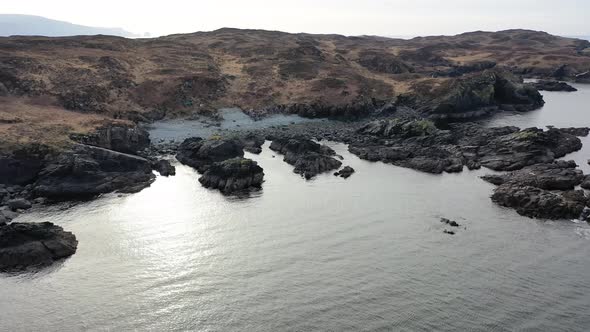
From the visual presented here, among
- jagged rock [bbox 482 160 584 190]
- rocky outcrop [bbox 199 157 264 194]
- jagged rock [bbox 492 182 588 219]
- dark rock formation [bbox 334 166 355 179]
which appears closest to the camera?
jagged rock [bbox 492 182 588 219]

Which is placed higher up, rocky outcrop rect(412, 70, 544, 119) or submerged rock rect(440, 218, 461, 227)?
rocky outcrop rect(412, 70, 544, 119)

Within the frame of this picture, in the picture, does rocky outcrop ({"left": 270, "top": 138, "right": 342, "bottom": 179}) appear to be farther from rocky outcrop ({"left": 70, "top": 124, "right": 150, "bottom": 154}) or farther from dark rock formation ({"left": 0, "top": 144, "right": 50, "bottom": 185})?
dark rock formation ({"left": 0, "top": 144, "right": 50, "bottom": 185})

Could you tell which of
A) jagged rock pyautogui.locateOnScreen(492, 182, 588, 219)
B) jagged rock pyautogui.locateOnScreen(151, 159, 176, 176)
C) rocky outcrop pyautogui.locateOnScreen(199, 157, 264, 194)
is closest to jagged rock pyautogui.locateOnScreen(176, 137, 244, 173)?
jagged rock pyautogui.locateOnScreen(151, 159, 176, 176)

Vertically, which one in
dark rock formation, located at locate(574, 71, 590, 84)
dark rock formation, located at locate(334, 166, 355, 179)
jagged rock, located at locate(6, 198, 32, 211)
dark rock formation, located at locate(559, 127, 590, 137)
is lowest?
jagged rock, located at locate(6, 198, 32, 211)

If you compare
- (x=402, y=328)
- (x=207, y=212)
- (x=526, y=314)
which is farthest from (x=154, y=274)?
(x=526, y=314)

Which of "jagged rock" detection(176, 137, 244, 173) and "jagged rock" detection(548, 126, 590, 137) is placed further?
"jagged rock" detection(548, 126, 590, 137)

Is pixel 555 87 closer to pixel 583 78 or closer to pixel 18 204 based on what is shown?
pixel 583 78

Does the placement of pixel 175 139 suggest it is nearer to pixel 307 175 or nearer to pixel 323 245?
pixel 307 175

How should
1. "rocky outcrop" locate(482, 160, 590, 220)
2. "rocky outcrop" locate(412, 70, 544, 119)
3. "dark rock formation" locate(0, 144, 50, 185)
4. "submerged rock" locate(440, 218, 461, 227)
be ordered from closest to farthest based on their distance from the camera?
"submerged rock" locate(440, 218, 461, 227), "rocky outcrop" locate(482, 160, 590, 220), "dark rock formation" locate(0, 144, 50, 185), "rocky outcrop" locate(412, 70, 544, 119)
